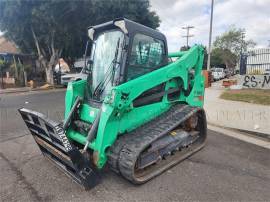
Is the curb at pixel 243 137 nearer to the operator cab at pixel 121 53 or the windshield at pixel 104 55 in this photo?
the operator cab at pixel 121 53

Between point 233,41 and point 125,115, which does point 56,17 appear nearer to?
point 125,115

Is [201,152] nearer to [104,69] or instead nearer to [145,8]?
[104,69]

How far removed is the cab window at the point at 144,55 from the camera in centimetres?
364

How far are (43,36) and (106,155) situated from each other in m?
17.4

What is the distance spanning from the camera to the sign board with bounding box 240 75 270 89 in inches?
480

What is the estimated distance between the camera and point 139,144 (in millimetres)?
3049

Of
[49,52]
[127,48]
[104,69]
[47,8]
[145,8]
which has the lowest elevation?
[104,69]

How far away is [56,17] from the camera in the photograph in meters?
16.4

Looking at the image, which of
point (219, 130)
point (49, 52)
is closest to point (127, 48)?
point (219, 130)

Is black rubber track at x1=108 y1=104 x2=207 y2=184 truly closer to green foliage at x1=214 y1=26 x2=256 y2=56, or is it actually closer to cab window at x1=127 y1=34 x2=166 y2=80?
cab window at x1=127 y1=34 x2=166 y2=80

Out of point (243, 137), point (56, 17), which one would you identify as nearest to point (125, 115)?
point (243, 137)

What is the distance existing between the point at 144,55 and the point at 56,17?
15.0 metres

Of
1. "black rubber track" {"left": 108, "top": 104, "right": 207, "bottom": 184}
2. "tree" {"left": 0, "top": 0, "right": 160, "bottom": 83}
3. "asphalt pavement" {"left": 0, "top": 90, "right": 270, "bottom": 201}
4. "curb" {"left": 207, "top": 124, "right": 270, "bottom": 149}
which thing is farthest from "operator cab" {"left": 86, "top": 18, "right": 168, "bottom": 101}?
"tree" {"left": 0, "top": 0, "right": 160, "bottom": 83}

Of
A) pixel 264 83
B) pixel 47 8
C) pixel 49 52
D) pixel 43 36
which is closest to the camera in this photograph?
pixel 264 83
